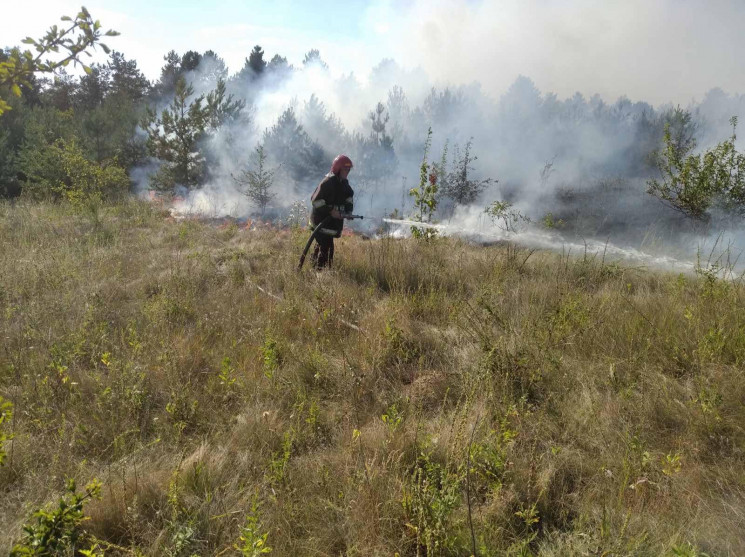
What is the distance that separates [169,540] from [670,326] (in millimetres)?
3406

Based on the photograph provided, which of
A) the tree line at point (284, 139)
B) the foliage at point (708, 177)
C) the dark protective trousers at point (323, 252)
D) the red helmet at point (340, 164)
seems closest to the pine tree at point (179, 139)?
the tree line at point (284, 139)

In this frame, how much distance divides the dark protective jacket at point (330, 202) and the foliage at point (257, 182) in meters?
9.47

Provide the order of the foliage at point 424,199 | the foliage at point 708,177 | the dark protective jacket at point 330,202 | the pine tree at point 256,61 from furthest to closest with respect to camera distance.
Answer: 1. the pine tree at point 256,61
2. the foliage at point 708,177
3. the foliage at point 424,199
4. the dark protective jacket at point 330,202

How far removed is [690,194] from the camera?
6938 millimetres

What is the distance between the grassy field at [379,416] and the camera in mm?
1829

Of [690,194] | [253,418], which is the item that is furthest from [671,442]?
[690,194]

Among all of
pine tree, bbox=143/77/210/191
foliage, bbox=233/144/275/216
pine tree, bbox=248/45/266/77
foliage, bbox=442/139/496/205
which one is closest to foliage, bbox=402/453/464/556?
foliage, bbox=233/144/275/216

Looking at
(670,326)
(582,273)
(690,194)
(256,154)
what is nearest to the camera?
(670,326)

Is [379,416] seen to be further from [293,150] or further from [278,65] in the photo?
[278,65]

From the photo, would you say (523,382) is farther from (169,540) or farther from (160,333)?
(160,333)

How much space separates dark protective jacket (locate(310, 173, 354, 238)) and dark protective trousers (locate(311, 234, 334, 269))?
99mm

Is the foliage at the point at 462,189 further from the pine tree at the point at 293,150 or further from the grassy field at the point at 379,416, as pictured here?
the grassy field at the point at 379,416

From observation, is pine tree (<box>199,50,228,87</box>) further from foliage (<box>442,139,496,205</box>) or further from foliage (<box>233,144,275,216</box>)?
foliage (<box>442,139,496,205</box>)

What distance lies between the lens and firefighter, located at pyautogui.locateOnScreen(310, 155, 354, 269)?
5.64 metres
